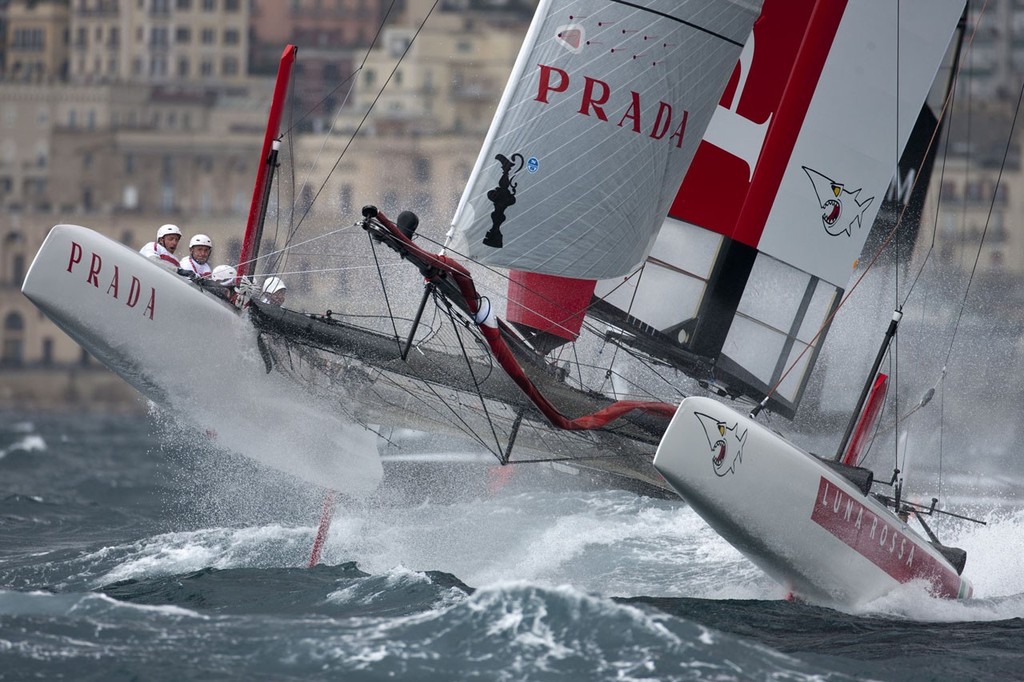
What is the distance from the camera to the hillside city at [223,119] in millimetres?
39875

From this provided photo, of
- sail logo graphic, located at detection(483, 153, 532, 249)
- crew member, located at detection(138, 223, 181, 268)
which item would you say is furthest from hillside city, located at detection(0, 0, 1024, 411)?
sail logo graphic, located at detection(483, 153, 532, 249)

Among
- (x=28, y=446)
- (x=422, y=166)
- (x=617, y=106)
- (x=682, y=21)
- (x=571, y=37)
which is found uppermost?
(x=682, y=21)

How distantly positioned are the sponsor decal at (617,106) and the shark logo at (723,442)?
1250mm

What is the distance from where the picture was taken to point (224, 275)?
642 centimetres

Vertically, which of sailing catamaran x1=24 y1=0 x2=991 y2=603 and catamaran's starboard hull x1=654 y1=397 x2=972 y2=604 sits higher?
sailing catamaran x1=24 y1=0 x2=991 y2=603

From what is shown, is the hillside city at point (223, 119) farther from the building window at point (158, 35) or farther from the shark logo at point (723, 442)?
the shark logo at point (723, 442)

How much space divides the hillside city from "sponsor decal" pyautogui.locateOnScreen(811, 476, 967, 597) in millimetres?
32314

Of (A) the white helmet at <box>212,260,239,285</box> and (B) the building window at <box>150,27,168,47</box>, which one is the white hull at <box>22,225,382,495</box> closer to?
(A) the white helmet at <box>212,260,239,285</box>

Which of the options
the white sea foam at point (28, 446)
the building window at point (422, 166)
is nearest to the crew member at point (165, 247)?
the white sea foam at point (28, 446)

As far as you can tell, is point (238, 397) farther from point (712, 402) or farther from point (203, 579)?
point (712, 402)

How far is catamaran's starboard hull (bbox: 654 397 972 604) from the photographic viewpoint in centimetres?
568

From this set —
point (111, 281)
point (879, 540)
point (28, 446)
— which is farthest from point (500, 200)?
point (28, 446)

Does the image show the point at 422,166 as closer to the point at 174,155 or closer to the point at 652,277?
the point at 174,155

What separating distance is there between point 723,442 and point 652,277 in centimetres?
134
